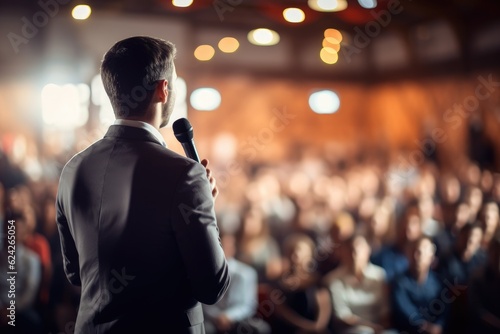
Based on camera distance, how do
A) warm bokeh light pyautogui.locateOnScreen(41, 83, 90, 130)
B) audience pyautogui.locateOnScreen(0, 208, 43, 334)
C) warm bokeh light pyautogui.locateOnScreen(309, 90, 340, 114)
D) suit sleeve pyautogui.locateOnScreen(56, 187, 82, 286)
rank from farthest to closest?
warm bokeh light pyautogui.locateOnScreen(309, 90, 340, 114), warm bokeh light pyautogui.locateOnScreen(41, 83, 90, 130), audience pyautogui.locateOnScreen(0, 208, 43, 334), suit sleeve pyautogui.locateOnScreen(56, 187, 82, 286)

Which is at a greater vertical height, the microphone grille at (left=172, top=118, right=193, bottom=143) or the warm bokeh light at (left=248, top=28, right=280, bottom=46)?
the warm bokeh light at (left=248, top=28, right=280, bottom=46)

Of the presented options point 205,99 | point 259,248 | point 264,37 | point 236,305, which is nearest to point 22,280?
point 236,305

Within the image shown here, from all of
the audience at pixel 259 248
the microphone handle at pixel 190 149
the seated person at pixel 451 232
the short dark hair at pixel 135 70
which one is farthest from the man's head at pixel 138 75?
the seated person at pixel 451 232

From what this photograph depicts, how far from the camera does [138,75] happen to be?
95 centimetres

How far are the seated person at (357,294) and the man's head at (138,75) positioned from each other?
2.53 metres

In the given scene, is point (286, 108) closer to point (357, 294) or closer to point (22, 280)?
point (357, 294)

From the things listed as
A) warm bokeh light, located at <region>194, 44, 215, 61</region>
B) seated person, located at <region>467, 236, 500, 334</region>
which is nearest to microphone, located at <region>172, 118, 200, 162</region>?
warm bokeh light, located at <region>194, 44, 215, 61</region>

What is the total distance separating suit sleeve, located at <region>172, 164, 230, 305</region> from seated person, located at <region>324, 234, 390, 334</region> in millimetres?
2501

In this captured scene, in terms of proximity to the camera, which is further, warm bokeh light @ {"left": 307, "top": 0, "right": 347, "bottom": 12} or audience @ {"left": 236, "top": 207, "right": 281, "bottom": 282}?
warm bokeh light @ {"left": 307, "top": 0, "right": 347, "bottom": 12}

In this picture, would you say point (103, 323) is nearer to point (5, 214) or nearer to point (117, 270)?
point (117, 270)

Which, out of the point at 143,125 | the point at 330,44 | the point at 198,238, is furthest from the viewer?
the point at 330,44

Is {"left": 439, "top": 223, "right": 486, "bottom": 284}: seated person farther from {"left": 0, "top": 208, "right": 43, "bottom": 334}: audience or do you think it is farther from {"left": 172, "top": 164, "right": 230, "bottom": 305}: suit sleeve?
{"left": 172, "top": 164, "right": 230, "bottom": 305}: suit sleeve

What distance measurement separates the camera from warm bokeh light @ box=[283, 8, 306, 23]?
3.44 meters

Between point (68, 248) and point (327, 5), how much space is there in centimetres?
278
